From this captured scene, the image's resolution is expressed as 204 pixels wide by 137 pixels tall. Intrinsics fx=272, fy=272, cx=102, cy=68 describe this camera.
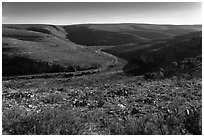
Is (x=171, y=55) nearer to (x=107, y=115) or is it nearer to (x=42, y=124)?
(x=107, y=115)

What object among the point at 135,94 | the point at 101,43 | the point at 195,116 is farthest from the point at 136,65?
the point at 101,43

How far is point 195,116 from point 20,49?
55672 millimetres

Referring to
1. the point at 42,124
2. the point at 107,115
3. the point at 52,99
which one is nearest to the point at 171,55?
the point at 52,99

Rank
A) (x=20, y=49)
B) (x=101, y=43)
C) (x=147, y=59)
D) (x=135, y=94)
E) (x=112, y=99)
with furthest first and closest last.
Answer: (x=101, y=43) < (x=20, y=49) < (x=147, y=59) < (x=135, y=94) < (x=112, y=99)

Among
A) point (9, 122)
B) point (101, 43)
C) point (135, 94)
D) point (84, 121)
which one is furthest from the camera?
point (101, 43)

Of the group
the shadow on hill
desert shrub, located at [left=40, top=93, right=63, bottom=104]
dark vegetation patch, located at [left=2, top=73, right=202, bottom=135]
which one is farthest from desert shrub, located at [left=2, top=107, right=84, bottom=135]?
the shadow on hill

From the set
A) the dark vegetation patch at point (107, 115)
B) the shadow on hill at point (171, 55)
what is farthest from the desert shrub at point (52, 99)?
the shadow on hill at point (171, 55)

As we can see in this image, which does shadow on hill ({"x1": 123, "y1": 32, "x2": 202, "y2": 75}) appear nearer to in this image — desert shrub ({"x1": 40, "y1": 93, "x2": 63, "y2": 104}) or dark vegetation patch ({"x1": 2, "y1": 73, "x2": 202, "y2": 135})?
desert shrub ({"x1": 40, "y1": 93, "x2": 63, "y2": 104})

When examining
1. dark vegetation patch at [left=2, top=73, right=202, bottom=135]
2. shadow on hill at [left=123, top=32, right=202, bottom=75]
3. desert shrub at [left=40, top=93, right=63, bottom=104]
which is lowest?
shadow on hill at [left=123, top=32, right=202, bottom=75]

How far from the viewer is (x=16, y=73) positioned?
146 ft

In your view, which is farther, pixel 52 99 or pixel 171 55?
pixel 171 55

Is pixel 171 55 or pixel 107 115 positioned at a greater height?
pixel 107 115

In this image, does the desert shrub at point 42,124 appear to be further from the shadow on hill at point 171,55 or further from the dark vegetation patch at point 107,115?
the shadow on hill at point 171,55

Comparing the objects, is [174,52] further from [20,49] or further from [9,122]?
[9,122]
